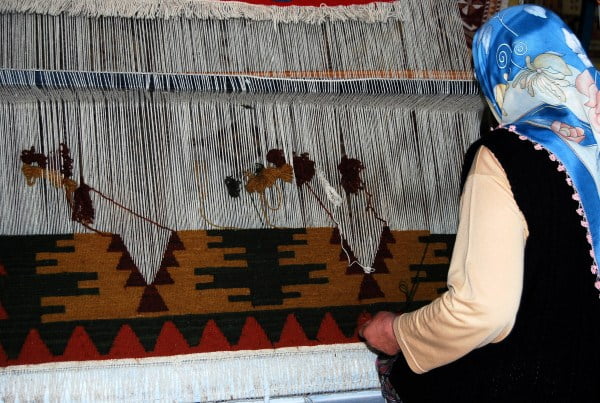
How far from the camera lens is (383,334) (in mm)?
1468

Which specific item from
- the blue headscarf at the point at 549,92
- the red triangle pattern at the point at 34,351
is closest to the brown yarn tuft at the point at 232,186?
the red triangle pattern at the point at 34,351

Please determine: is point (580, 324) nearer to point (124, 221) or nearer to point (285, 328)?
point (285, 328)

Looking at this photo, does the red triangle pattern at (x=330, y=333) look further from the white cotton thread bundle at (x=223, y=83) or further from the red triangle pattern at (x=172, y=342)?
the white cotton thread bundle at (x=223, y=83)

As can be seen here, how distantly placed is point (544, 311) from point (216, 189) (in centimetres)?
102

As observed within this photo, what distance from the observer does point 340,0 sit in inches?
84.0

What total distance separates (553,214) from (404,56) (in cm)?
104

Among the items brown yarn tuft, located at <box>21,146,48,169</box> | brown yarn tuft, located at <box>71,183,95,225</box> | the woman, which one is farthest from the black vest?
brown yarn tuft, located at <box>21,146,48,169</box>

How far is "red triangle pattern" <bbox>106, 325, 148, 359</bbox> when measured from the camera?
182 cm

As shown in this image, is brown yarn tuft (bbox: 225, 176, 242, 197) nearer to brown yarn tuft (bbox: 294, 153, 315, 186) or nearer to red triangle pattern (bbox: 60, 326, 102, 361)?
brown yarn tuft (bbox: 294, 153, 315, 186)

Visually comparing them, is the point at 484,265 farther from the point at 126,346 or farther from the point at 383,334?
the point at 126,346

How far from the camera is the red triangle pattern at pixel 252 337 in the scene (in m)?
1.90

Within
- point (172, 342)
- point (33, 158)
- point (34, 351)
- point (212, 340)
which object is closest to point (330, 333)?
point (212, 340)

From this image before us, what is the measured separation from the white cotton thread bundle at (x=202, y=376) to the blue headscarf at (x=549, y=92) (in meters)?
0.84

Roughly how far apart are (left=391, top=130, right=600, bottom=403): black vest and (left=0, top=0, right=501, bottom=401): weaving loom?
63cm
